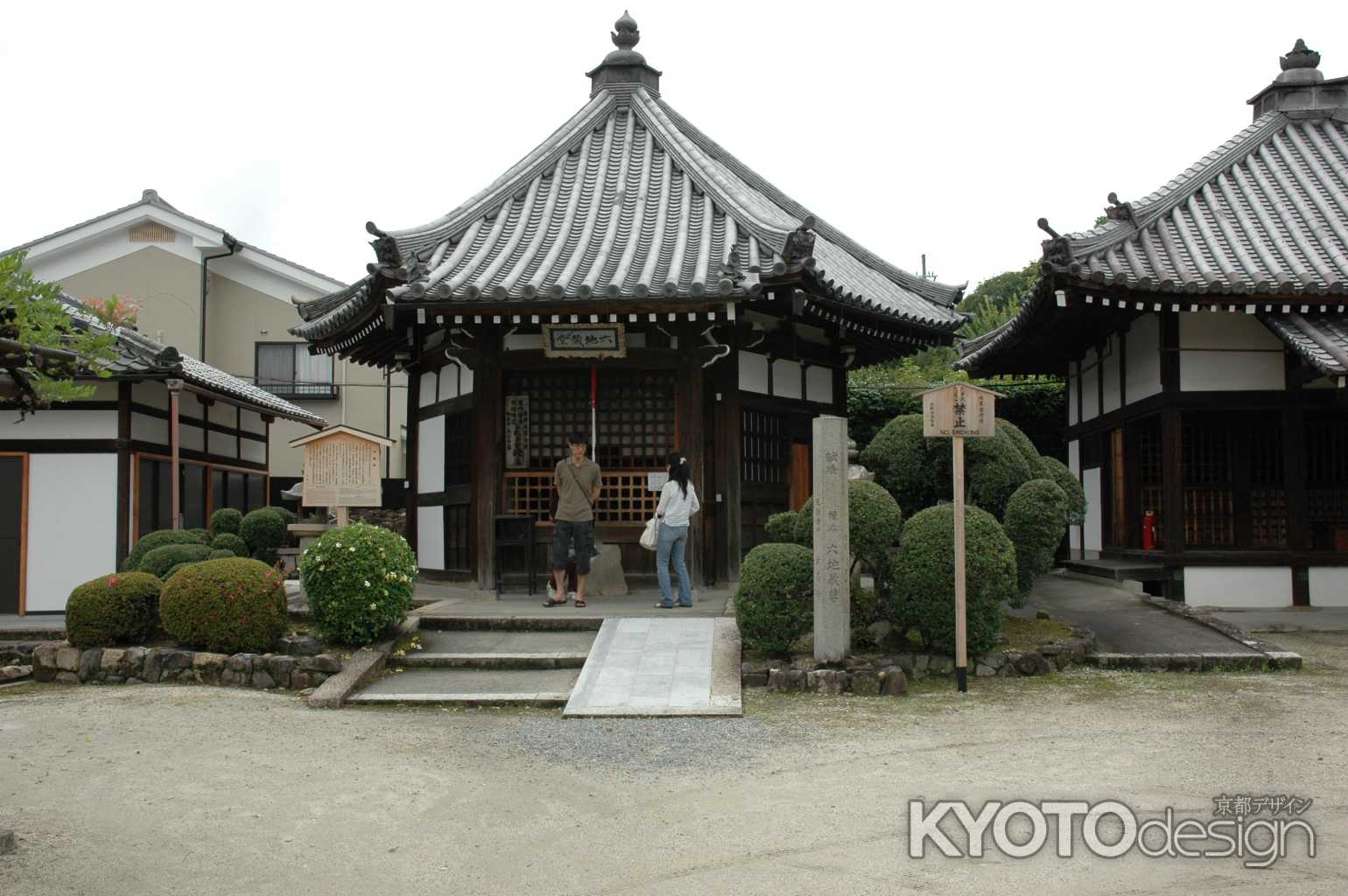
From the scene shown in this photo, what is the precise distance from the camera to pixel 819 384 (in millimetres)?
15781

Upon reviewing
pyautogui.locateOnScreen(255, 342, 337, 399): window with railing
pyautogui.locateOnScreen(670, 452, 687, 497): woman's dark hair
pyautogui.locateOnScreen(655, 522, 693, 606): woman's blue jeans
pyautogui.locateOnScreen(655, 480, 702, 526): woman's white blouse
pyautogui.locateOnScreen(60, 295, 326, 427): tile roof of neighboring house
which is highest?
pyautogui.locateOnScreen(255, 342, 337, 399): window with railing

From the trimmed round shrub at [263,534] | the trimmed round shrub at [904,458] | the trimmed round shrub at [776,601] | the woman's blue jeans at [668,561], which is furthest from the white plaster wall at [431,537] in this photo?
the trimmed round shrub at [776,601]

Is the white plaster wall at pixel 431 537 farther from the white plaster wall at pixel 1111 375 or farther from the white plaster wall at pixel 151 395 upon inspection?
the white plaster wall at pixel 1111 375

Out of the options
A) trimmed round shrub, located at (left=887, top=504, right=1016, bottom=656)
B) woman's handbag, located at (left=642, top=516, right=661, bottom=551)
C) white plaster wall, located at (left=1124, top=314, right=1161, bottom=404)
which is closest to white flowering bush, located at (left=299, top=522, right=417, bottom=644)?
woman's handbag, located at (left=642, top=516, right=661, bottom=551)

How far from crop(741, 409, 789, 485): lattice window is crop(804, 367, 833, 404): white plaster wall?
748 millimetres

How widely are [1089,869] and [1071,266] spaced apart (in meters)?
9.61

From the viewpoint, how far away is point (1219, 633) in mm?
11461

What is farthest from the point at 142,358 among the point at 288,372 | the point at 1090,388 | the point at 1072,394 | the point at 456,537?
the point at 1072,394

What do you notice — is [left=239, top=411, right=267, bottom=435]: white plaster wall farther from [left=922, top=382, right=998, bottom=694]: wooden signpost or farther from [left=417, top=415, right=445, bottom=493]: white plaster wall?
[left=922, top=382, right=998, bottom=694]: wooden signpost

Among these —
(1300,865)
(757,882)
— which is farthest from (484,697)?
(1300,865)

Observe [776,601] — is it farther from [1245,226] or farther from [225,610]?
[1245,226]

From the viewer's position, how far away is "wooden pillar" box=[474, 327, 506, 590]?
528 inches

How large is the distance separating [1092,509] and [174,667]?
14.4 metres

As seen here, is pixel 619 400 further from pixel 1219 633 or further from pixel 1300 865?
pixel 1300 865
